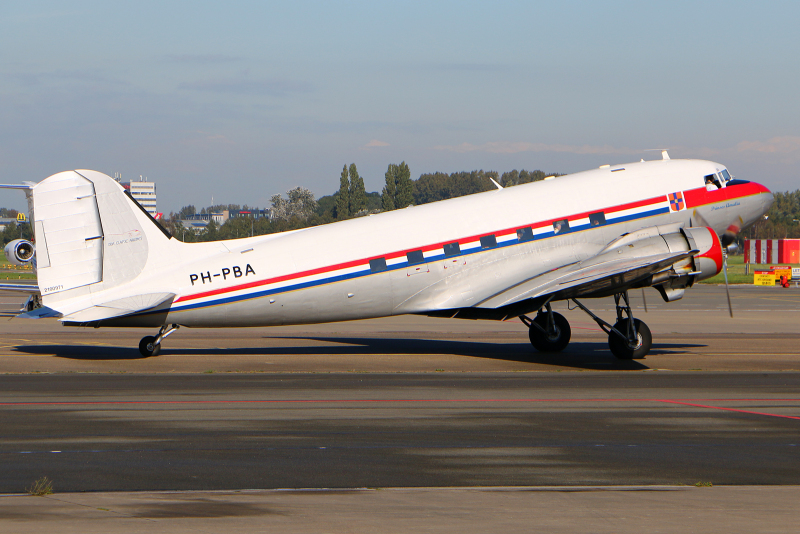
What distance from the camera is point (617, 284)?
20.9 m

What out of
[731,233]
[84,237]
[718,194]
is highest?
[84,237]

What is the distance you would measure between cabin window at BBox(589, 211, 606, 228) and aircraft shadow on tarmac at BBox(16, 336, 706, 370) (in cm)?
406

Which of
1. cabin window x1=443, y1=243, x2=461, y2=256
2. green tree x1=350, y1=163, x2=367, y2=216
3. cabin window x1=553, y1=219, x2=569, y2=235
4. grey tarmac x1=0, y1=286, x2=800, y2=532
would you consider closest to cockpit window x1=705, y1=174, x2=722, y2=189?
cabin window x1=553, y1=219, x2=569, y2=235

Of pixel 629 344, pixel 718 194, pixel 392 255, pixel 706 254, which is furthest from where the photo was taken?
pixel 718 194

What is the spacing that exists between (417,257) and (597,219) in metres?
5.58

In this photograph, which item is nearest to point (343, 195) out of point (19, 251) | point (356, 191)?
point (356, 191)

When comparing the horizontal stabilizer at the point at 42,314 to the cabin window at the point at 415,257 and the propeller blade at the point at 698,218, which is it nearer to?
the cabin window at the point at 415,257

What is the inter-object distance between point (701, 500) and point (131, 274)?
55.2 ft

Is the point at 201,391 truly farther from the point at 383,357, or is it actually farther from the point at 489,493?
the point at 489,493

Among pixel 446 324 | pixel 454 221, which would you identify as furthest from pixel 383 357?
pixel 446 324

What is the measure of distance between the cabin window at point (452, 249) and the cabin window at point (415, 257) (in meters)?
0.76

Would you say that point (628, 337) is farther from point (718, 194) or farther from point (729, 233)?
point (718, 194)

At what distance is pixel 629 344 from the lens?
2239cm

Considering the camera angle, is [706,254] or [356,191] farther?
[356,191]
